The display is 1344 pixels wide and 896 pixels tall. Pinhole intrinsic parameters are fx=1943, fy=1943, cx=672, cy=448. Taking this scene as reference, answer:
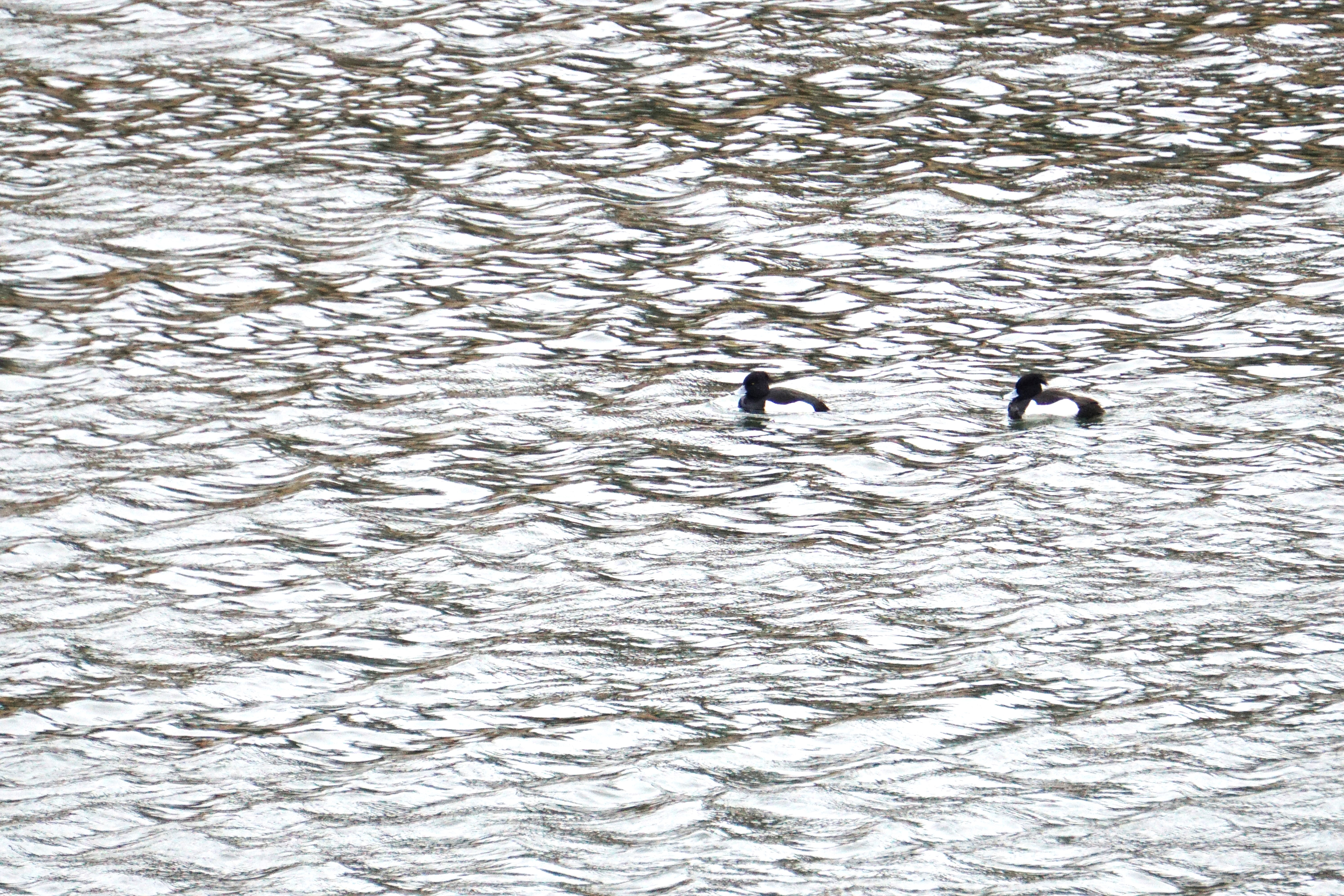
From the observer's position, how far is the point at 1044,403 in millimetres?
14461

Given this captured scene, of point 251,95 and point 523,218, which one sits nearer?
point 523,218

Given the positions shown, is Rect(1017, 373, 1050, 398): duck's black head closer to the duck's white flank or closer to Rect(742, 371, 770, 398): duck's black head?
the duck's white flank

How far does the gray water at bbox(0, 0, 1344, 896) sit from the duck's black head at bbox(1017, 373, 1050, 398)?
310 millimetres

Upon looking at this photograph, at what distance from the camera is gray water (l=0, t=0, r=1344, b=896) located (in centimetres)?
988

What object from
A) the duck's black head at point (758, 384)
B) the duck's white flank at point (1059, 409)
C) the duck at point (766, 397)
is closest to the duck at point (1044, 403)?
the duck's white flank at point (1059, 409)

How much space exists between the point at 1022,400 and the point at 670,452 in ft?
8.84

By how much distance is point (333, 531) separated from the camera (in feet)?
44.3

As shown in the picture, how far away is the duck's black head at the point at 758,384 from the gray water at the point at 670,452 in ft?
0.78

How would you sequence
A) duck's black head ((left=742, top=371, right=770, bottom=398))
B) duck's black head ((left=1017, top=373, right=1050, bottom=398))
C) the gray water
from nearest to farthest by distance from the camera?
1. the gray water
2. duck's black head ((left=1017, top=373, right=1050, bottom=398))
3. duck's black head ((left=742, top=371, right=770, bottom=398))

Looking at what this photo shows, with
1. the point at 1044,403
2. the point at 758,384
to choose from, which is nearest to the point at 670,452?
the point at 758,384

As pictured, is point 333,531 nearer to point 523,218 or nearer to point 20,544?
point 20,544

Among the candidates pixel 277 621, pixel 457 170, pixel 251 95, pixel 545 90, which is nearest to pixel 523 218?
pixel 457 170

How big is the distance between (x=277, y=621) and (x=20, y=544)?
2335mm

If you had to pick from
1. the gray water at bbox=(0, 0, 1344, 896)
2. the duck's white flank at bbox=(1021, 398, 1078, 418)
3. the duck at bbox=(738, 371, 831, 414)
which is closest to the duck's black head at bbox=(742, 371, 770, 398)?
the duck at bbox=(738, 371, 831, 414)
